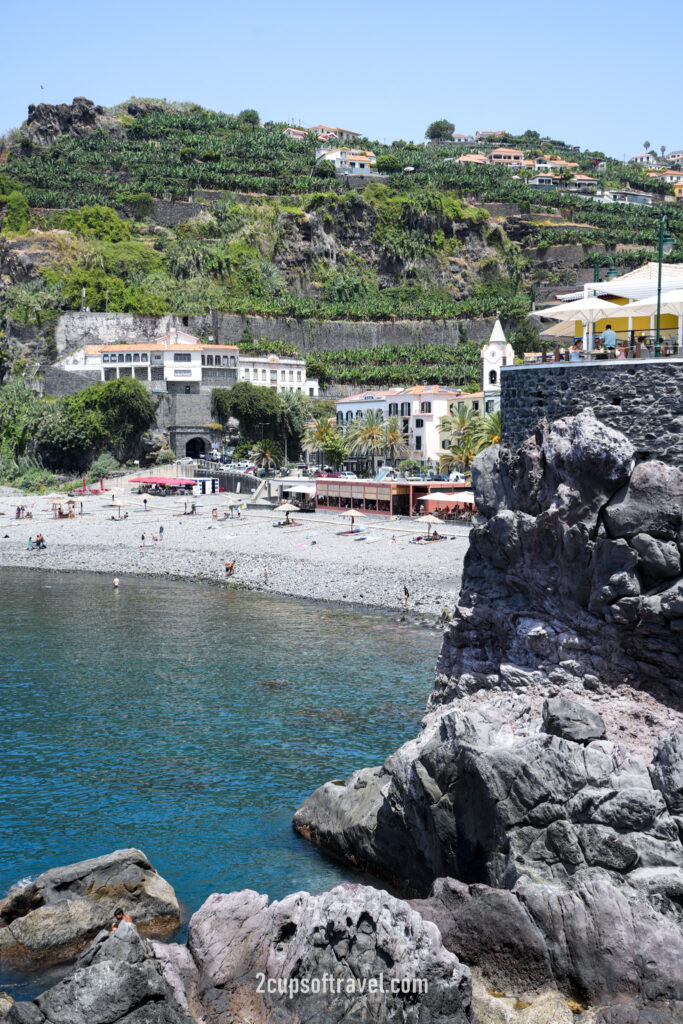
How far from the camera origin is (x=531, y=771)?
41.9ft

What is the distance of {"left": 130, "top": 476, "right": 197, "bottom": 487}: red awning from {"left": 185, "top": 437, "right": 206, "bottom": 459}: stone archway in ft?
36.1

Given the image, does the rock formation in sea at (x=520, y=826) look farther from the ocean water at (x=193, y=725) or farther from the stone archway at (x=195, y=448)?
the stone archway at (x=195, y=448)

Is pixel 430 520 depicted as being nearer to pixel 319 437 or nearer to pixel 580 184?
pixel 319 437

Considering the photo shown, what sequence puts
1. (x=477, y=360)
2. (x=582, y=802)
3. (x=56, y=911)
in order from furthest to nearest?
1. (x=477, y=360)
2. (x=56, y=911)
3. (x=582, y=802)

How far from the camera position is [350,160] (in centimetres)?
13938

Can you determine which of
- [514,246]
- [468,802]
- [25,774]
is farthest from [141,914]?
[514,246]

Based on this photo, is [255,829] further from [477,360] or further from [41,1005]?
[477,360]

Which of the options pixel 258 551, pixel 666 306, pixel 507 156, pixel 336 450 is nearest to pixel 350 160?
pixel 507 156

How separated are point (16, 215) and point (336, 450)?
53226 mm

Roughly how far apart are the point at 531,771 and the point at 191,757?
1073 centimetres

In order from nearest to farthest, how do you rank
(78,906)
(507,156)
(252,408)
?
(78,906) < (252,408) < (507,156)

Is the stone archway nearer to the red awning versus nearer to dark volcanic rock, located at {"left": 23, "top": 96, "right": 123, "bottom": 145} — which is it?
the red awning

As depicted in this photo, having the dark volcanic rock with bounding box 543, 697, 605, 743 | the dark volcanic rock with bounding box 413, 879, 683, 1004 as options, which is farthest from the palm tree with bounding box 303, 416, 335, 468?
the dark volcanic rock with bounding box 413, 879, 683, 1004

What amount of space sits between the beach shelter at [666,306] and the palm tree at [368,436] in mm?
51702
